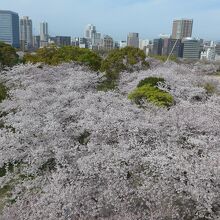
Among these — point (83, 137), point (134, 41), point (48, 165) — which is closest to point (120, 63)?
point (83, 137)

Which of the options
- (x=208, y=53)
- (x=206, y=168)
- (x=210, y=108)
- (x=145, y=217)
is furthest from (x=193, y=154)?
(x=208, y=53)

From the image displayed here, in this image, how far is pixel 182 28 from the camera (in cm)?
9106

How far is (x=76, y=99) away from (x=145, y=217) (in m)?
7.51

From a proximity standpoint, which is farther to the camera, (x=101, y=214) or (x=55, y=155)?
(x=55, y=155)

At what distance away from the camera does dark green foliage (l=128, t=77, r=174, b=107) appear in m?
14.3

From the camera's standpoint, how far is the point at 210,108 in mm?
12250

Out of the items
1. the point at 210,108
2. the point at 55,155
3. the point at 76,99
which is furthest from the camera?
the point at 76,99

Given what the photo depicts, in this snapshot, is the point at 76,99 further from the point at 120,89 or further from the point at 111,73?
the point at 111,73

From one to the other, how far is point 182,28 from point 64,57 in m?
76.3

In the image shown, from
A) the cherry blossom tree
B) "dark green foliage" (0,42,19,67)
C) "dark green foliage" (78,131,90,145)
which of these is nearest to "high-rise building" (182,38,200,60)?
"dark green foliage" (0,42,19,67)

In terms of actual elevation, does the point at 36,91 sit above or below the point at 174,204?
above

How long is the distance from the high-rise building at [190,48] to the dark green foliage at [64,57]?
221ft

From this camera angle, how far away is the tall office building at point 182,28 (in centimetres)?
8666

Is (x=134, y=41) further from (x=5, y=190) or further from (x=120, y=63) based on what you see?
(x=5, y=190)
